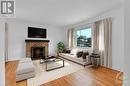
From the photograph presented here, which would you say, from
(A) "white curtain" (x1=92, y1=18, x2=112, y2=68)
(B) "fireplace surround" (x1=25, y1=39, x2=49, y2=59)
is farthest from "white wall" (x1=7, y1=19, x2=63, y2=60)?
(A) "white curtain" (x1=92, y1=18, x2=112, y2=68)

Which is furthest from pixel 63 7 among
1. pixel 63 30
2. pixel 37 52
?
pixel 63 30

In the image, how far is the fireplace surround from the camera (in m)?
→ 5.87

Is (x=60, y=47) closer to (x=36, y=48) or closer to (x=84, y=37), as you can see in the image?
(x=36, y=48)

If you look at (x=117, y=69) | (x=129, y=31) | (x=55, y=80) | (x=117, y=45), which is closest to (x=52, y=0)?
(x=55, y=80)

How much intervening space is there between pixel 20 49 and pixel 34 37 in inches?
45.8

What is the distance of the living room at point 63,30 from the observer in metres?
3.16

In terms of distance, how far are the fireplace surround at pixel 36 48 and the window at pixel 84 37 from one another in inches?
89.0

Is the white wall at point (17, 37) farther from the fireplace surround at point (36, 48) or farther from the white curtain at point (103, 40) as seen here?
the white curtain at point (103, 40)

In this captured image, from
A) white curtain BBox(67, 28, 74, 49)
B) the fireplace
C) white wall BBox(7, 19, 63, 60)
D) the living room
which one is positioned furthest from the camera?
white curtain BBox(67, 28, 74, 49)

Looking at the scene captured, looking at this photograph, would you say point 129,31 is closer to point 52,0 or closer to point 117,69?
point 52,0

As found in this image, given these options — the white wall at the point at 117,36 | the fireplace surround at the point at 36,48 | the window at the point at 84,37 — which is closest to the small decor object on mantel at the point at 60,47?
the fireplace surround at the point at 36,48

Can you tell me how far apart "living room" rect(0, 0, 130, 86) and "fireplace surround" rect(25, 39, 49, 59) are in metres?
0.06

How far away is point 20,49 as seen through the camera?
225 inches

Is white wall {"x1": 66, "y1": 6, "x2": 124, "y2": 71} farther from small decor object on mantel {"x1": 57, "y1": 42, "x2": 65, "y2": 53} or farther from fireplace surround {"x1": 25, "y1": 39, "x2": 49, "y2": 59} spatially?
fireplace surround {"x1": 25, "y1": 39, "x2": 49, "y2": 59}
